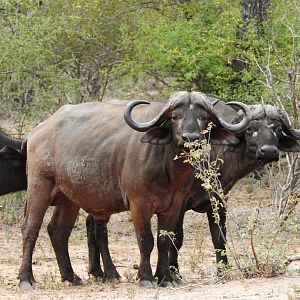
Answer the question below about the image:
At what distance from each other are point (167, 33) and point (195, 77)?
3.03 ft

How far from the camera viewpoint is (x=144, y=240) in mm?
10734

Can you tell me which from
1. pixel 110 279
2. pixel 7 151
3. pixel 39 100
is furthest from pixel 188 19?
pixel 110 279

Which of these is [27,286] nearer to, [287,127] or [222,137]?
[222,137]

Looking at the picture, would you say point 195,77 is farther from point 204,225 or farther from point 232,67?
point 204,225

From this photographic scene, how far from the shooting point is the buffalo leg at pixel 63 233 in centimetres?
1164

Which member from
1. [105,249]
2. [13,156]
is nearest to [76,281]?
[105,249]

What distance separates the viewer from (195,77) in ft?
58.6

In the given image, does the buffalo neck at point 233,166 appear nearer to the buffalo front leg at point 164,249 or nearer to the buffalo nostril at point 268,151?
the buffalo nostril at point 268,151

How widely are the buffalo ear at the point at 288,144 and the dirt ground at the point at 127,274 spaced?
52.0 inches

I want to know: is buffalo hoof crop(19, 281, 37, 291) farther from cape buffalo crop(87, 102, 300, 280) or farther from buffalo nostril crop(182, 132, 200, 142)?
buffalo nostril crop(182, 132, 200, 142)

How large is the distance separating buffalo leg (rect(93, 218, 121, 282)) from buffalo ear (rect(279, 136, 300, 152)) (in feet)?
7.42

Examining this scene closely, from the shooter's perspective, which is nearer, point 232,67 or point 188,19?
point 232,67

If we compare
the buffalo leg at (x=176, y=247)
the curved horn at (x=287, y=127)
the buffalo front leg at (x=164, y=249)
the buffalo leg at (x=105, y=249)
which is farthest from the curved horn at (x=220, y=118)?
the buffalo leg at (x=105, y=249)

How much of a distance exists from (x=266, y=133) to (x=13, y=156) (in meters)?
3.15
